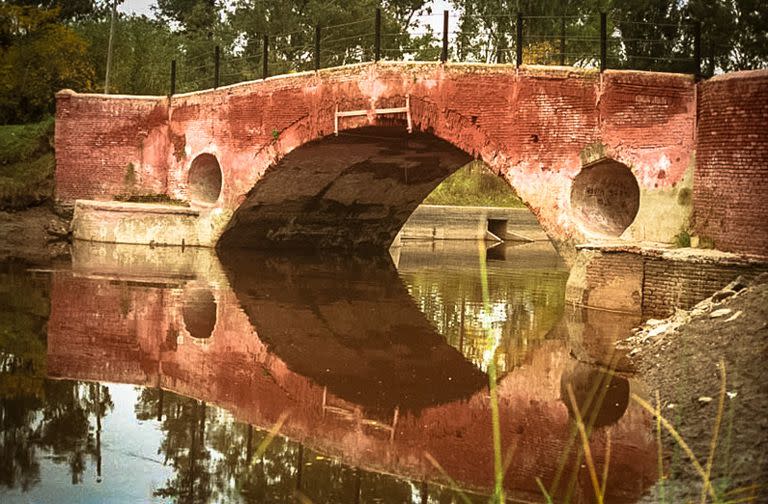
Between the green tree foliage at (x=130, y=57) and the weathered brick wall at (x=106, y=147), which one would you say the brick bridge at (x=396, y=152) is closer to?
the weathered brick wall at (x=106, y=147)

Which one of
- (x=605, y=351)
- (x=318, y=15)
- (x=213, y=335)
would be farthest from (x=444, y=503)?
(x=318, y=15)

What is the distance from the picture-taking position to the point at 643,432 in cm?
694

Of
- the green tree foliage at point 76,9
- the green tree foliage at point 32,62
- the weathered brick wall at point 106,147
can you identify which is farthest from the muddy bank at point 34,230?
the green tree foliage at point 76,9

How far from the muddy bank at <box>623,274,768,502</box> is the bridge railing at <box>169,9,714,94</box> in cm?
425

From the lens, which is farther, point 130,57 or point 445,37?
point 130,57

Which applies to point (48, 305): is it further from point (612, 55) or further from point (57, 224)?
point (612, 55)

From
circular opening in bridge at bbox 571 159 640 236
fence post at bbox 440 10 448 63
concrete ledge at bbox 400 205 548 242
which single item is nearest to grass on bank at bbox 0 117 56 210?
concrete ledge at bbox 400 205 548 242

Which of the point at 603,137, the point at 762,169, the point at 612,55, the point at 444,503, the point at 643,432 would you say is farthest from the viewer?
the point at 612,55

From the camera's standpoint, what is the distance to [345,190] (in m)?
21.8

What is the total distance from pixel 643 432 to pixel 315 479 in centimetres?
234

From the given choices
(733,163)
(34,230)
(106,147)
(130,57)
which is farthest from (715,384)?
(130,57)

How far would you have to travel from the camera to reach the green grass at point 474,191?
33625mm

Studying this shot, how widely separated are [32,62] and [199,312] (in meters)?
16.7

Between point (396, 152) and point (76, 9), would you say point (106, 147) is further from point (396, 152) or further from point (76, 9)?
point (76, 9)
